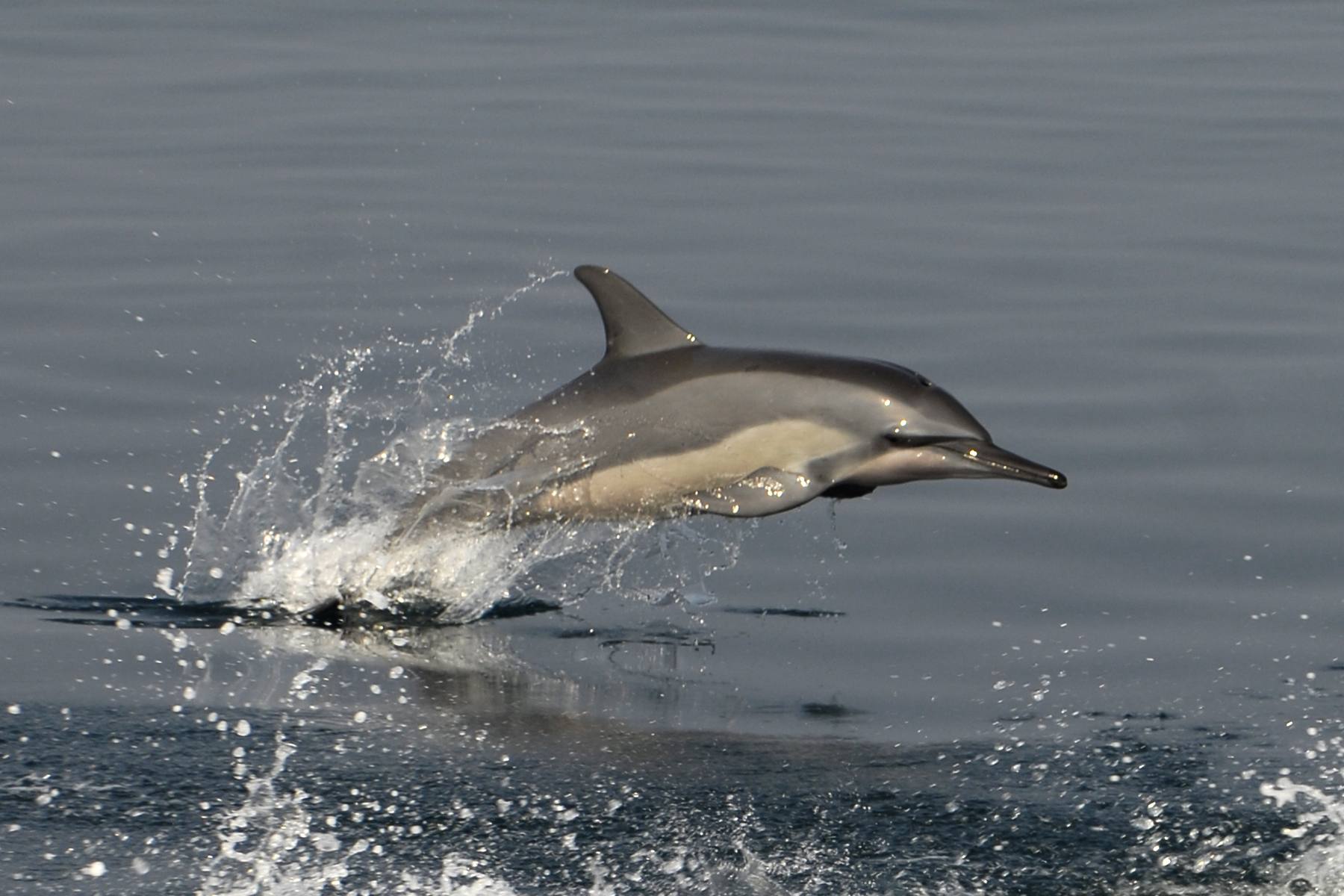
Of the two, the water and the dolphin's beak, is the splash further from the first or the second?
the dolphin's beak

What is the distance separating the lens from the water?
5.59m

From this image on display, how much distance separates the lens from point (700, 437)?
7500 millimetres

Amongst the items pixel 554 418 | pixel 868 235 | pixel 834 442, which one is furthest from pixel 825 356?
pixel 868 235

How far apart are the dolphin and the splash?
0.22 metres

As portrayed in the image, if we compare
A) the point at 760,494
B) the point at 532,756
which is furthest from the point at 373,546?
the point at 532,756

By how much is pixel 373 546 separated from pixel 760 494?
158 centimetres

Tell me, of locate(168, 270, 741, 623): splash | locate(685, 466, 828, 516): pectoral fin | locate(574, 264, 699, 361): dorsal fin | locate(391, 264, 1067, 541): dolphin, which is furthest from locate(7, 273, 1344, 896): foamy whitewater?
locate(574, 264, 699, 361): dorsal fin

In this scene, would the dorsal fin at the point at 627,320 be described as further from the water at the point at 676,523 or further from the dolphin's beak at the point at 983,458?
the dolphin's beak at the point at 983,458

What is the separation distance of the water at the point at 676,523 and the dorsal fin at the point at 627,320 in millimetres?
737

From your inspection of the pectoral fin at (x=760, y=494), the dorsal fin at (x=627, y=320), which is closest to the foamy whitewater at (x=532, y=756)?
the pectoral fin at (x=760, y=494)

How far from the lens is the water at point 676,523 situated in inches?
220

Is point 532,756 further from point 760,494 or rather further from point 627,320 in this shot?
point 627,320

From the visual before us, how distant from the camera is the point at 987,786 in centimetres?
596

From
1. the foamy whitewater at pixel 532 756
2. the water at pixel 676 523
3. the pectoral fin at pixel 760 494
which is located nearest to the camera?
the foamy whitewater at pixel 532 756
